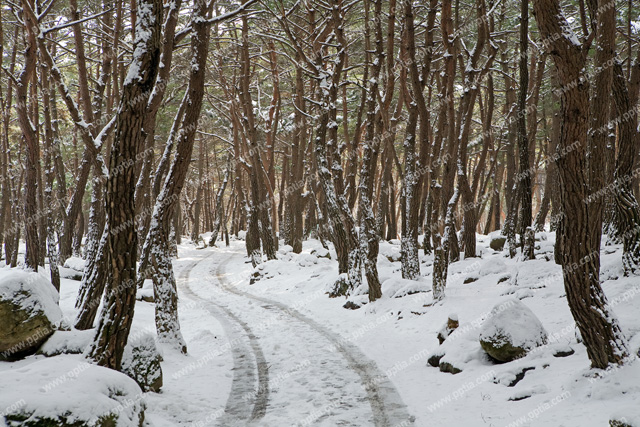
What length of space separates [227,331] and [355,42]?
12.7 metres

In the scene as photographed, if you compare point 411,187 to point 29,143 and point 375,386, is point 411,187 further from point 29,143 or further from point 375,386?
point 29,143

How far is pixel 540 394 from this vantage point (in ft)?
19.4

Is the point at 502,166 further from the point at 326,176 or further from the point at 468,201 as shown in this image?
the point at 326,176

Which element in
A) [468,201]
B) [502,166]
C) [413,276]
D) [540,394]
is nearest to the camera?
[540,394]

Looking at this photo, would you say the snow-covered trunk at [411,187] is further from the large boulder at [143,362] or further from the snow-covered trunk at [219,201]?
the snow-covered trunk at [219,201]

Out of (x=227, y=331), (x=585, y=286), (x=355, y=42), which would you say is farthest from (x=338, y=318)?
(x=355, y=42)

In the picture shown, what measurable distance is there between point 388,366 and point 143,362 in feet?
13.0

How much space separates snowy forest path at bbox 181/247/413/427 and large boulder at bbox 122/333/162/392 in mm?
1115

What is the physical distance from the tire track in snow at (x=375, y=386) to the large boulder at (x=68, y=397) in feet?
9.34

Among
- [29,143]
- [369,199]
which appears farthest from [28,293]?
[369,199]

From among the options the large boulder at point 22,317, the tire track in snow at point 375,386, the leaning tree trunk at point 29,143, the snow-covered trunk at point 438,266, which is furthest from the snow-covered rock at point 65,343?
the snow-covered trunk at point 438,266

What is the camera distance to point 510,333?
7.10 m

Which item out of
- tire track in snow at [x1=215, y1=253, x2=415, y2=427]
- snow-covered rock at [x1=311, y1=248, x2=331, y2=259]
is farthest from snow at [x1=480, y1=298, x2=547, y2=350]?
snow-covered rock at [x1=311, y1=248, x2=331, y2=259]

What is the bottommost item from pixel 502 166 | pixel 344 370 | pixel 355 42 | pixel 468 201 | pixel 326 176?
pixel 344 370
